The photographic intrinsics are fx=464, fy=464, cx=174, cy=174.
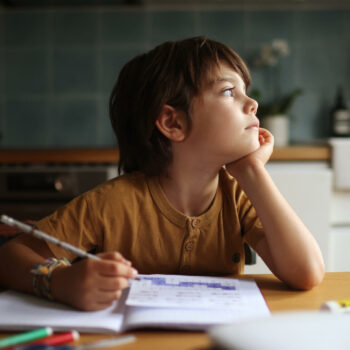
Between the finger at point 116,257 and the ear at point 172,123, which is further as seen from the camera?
the ear at point 172,123

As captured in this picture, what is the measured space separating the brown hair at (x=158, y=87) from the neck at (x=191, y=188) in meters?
0.04

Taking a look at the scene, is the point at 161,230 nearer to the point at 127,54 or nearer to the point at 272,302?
the point at 272,302

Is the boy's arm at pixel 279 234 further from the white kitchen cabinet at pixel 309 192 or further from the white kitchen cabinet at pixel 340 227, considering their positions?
the white kitchen cabinet at pixel 340 227

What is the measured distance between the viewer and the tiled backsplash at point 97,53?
2596 mm

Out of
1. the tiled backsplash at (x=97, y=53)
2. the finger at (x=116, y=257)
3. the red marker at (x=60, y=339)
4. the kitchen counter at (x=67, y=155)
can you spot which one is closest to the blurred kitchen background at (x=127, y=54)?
the tiled backsplash at (x=97, y=53)

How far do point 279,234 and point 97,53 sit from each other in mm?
2071

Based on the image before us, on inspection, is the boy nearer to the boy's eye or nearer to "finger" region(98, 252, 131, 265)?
the boy's eye

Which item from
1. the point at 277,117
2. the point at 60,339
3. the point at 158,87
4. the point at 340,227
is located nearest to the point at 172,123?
the point at 158,87

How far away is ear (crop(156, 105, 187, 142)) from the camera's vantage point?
0.95 m

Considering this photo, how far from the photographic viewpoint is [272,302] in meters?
0.63

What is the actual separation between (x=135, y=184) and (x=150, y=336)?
484mm

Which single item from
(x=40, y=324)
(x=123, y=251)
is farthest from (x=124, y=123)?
(x=40, y=324)

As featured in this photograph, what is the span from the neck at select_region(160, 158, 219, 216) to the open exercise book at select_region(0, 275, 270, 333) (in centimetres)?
30

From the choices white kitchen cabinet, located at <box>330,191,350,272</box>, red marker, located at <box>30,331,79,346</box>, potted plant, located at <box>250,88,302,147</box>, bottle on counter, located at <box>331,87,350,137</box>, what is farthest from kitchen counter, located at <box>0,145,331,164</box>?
red marker, located at <box>30,331,79,346</box>
